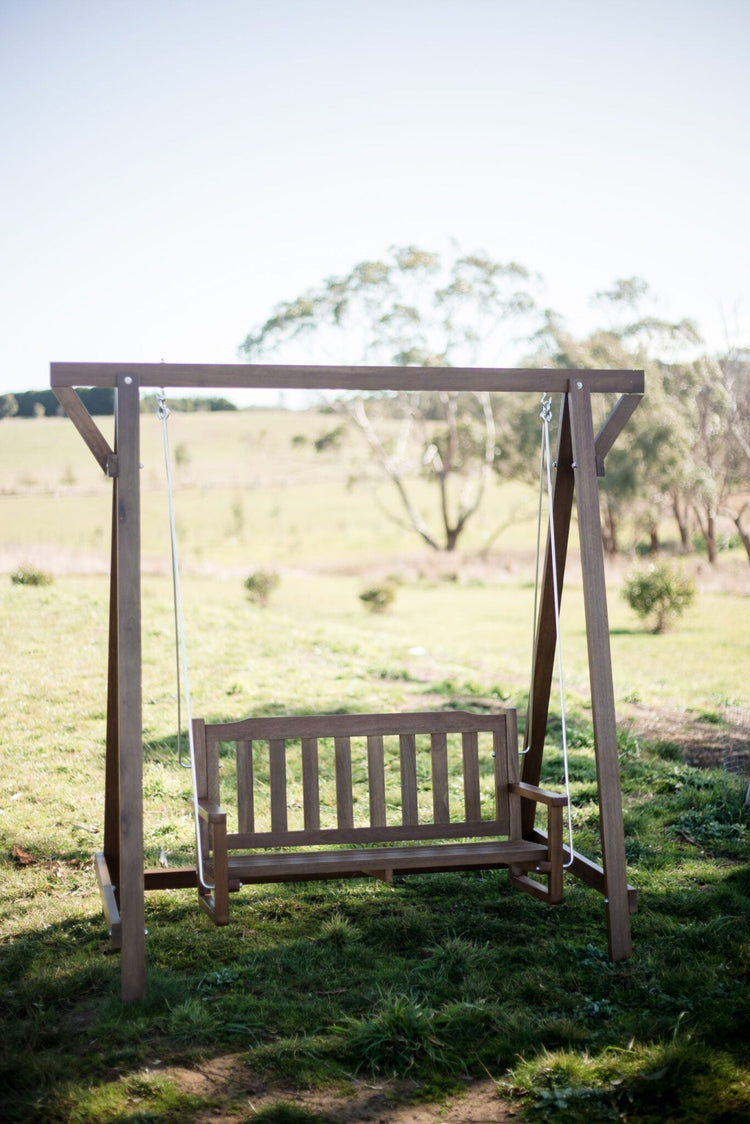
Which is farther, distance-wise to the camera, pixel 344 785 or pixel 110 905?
pixel 344 785

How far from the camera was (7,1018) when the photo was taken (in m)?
3.22

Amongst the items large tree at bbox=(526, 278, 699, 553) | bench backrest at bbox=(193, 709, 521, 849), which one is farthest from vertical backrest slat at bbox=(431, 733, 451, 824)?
large tree at bbox=(526, 278, 699, 553)

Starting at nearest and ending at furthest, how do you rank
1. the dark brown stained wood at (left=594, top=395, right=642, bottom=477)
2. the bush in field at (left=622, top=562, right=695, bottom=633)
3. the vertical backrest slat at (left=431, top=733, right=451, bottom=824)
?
1. the dark brown stained wood at (left=594, top=395, right=642, bottom=477)
2. the vertical backrest slat at (left=431, top=733, right=451, bottom=824)
3. the bush in field at (left=622, top=562, right=695, bottom=633)

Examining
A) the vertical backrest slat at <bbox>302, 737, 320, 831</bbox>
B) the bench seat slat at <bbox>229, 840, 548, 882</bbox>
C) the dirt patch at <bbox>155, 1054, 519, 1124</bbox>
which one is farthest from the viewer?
the vertical backrest slat at <bbox>302, 737, 320, 831</bbox>

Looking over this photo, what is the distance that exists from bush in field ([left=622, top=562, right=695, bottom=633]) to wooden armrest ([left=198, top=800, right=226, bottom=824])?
40.6 ft

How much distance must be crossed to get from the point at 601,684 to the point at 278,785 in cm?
140

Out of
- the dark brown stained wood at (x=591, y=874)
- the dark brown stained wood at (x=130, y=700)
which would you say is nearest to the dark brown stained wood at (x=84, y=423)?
the dark brown stained wood at (x=130, y=700)

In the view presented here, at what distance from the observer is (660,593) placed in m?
Answer: 15.2

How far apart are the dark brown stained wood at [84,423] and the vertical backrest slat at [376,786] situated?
5.35 feet

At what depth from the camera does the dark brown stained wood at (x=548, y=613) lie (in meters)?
4.10

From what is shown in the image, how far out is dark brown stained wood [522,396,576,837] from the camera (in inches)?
161

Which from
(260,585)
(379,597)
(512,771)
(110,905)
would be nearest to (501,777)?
(512,771)

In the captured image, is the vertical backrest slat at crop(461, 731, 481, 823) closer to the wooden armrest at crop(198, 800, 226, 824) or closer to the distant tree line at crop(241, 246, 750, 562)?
the wooden armrest at crop(198, 800, 226, 824)

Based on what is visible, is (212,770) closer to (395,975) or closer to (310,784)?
(310,784)
